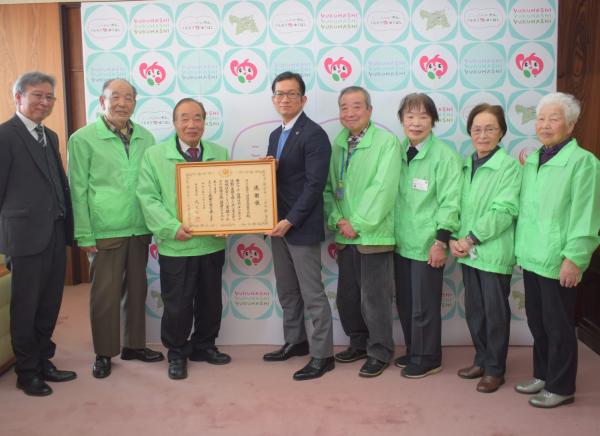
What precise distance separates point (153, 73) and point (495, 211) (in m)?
2.12

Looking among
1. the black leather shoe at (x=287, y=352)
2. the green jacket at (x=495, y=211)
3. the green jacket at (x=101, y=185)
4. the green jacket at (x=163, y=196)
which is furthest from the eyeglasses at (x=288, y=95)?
the black leather shoe at (x=287, y=352)

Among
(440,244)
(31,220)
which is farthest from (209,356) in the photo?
(440,244)

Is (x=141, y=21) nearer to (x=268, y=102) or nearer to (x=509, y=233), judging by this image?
(x=268, y=102)

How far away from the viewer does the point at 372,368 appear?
2.81 metres

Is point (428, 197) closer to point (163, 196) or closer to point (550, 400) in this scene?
point (550, 400)

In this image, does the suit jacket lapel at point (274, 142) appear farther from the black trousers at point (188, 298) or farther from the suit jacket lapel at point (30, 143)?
the suit jacket lapel at point (30, 143)

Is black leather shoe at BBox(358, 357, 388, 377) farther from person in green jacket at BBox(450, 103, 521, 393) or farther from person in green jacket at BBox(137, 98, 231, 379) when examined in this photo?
person in green jacket at BBox(137, 98, 231, 379)

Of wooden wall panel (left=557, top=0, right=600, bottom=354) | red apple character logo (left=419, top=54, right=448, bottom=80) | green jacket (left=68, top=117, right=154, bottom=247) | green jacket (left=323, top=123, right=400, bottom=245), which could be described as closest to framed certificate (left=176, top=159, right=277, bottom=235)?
green jacket (left=68, top=117, right=154, bottom=247)

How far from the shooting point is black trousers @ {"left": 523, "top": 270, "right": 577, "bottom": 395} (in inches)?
91.7

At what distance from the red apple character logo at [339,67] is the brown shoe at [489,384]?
1.83m

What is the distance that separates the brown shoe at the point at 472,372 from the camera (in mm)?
2760

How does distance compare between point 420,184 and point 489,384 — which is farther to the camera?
point 420,184

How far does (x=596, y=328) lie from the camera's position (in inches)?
123

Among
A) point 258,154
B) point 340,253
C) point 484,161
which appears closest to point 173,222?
point 258,154
